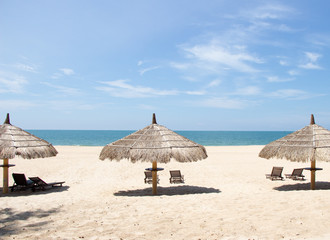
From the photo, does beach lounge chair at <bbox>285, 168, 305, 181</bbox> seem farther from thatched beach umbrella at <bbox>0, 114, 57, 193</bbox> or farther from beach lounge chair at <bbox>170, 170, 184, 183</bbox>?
thatched beach umbrella at <bbox>0, 114, 57, 193</bbox>

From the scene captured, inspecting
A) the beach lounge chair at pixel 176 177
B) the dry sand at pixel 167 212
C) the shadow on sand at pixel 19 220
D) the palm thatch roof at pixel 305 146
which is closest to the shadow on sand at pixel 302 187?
the dry sand at pixel 167 212

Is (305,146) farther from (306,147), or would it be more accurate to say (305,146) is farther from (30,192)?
(30,192)

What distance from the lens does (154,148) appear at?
861 centimetres

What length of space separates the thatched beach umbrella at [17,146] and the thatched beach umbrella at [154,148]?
7.22 ft

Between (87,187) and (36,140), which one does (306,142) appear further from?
(36,140)

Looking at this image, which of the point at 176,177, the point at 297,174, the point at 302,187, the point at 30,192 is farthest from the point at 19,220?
the point at 297,174

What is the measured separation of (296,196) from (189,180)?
492 cm

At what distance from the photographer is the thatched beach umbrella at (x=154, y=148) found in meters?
8.47

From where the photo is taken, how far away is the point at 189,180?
12.1m

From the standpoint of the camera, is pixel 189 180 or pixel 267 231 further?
pixel 189 180

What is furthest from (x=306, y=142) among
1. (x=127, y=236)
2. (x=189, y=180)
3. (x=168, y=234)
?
(x=127, y=236)

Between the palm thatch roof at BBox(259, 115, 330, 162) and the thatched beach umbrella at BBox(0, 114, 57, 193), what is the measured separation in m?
8.20

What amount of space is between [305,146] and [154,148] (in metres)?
5.16

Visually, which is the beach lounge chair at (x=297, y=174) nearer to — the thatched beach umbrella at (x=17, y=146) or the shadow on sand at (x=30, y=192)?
the shadow on sand at (x=30, y=192)
